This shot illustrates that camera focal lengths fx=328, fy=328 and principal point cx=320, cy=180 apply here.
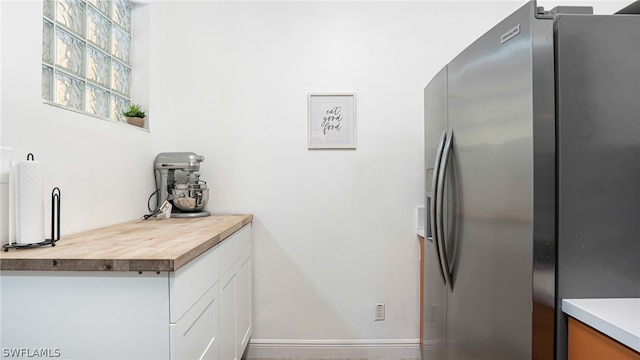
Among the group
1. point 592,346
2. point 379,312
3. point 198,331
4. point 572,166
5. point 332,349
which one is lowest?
point 332,349

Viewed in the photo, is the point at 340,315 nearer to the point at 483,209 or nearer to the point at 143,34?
the point at 483,209

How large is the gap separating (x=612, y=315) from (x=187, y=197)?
6.47 feet

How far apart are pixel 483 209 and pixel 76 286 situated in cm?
130

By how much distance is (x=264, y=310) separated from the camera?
224 centimetres

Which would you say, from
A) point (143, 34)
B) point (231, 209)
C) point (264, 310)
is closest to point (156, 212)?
point (231, 209)

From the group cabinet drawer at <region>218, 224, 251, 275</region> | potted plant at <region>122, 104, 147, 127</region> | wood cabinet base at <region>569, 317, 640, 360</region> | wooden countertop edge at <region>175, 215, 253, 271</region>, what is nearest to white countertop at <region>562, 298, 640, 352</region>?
wood cabinet base at <region>569, 317, 640, 360</region>

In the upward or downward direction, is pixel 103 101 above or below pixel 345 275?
above

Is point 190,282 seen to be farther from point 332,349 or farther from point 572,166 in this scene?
point 332,349

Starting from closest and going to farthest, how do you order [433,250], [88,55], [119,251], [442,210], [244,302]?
[119,251], [442,210], [433,250], [88,55], [244,302]

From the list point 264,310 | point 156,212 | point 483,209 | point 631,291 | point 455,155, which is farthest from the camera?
point 264,310

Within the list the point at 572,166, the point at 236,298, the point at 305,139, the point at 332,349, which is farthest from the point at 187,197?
the point at 572,166

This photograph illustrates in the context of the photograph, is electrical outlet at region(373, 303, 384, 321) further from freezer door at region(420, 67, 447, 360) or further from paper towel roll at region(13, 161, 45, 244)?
paper towel roll at region(13, 161, 45, 244)

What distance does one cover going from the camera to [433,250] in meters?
1.56

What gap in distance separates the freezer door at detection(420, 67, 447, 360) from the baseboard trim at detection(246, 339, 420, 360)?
0.43 m
